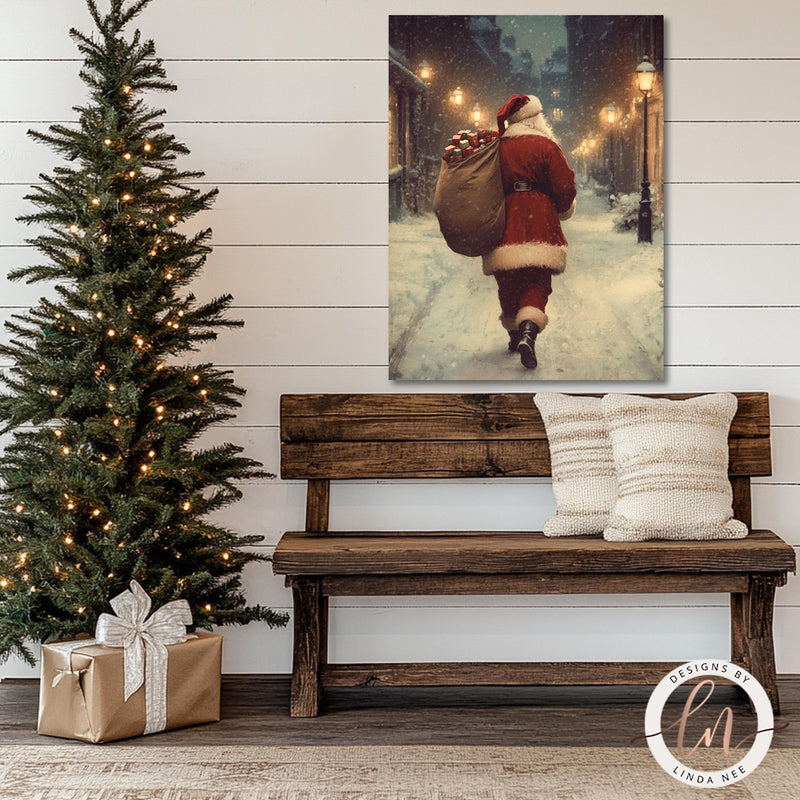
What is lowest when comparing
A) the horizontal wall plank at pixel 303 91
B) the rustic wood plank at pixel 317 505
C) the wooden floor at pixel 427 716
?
the wooden floor at pixel 427 716

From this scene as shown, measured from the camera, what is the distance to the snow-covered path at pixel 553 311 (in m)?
2.90

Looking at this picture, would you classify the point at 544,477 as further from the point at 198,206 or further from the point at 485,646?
the point at 198,206

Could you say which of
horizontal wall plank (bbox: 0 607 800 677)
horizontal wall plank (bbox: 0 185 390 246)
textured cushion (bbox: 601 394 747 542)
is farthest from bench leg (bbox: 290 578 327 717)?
horizontal wall plank (bbox: 0 185 390 246)

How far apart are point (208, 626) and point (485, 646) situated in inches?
35.7

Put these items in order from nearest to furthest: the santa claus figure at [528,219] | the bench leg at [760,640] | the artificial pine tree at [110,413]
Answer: the artificial pine tree at [110,413] → the bench leg at [760,640] → the santa claus figure at [528,219]

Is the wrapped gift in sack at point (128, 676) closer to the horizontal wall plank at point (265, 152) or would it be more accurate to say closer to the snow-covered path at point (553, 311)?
the snow-covered path at point (553, 311)

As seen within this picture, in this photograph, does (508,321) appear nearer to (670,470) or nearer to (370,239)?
(370,239)

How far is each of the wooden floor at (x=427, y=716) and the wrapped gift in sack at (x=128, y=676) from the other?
6cm

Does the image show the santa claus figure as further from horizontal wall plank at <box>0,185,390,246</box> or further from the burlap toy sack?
horizontal wall plank at <box>0,185,390,246</box>

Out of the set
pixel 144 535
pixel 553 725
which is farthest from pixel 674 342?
pixel 144 535

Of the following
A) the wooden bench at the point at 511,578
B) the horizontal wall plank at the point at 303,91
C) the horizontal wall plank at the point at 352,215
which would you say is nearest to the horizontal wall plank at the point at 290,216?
the horizontal wall plank at the point at 352,215

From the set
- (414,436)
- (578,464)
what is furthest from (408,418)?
(578,464)

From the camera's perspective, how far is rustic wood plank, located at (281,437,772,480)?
9.27 feet

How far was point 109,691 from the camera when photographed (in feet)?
7.34
